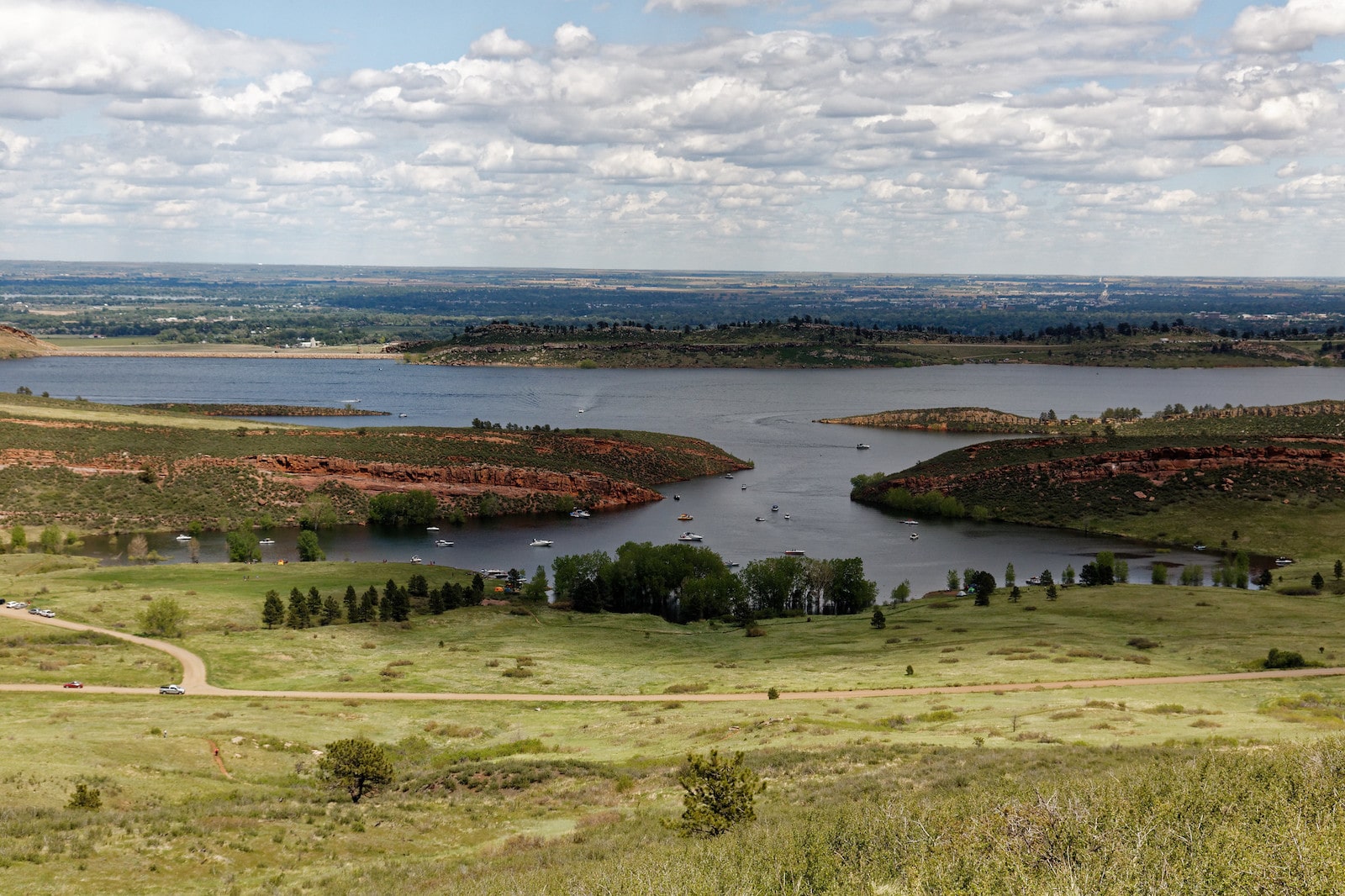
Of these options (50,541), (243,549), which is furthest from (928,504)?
(50,541)

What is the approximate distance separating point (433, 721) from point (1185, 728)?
31.1 meters

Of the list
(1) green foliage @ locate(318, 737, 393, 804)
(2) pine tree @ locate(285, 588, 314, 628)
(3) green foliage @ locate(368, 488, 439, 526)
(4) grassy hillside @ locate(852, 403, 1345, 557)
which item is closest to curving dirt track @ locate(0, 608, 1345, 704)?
(2) pine tree @ locate(285, 588, 314, 628)

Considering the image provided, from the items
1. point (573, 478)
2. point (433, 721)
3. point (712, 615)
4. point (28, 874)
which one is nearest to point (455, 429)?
point (573, 478)

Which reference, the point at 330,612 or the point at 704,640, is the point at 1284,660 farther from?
the point at 330,612

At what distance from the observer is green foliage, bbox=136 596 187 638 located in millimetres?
66500

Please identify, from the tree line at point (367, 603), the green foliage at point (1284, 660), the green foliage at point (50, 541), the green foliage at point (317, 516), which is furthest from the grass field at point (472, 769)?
the green foliage at point (317, 516)

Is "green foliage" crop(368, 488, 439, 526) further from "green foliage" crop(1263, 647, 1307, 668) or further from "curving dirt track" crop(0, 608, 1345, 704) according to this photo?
"green foliage" crop(1263, 647, 1307, 668)

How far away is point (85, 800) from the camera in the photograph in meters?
34.3

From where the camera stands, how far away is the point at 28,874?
1112 inches

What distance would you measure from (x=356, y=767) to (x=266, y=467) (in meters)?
98.4

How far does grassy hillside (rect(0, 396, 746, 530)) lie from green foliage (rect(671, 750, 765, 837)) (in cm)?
9501

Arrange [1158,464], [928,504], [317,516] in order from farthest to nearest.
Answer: [928,504]
[1158,464]
[317,516]

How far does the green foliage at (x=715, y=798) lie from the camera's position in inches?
1231

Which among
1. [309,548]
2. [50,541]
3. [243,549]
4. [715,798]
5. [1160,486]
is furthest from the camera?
[1160,486]
